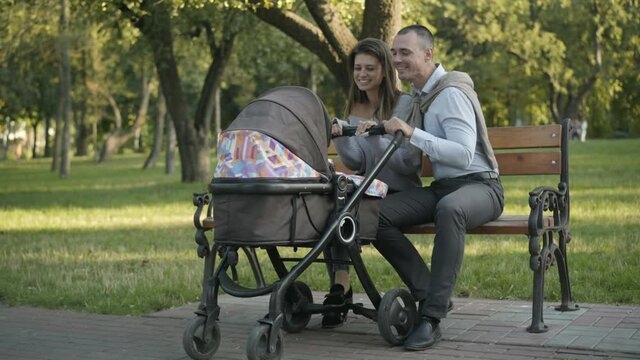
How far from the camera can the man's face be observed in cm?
574

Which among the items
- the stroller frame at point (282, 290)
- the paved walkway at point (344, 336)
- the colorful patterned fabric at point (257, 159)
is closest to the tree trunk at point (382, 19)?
the paved walkway at point (344, 336)

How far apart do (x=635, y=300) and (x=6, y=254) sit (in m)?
6.34

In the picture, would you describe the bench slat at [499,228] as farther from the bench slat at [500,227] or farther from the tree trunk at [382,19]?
the tree trunk at [382,19]

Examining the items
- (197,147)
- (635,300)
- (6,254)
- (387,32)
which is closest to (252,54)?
(197,147)

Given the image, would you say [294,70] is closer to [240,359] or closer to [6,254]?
[6,254]

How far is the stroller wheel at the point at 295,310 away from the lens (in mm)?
5789

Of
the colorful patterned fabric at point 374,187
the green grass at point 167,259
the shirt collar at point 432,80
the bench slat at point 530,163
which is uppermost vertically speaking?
the shirt collar at point 432,80

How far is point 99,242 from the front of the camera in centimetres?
1148

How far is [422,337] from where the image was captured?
207 inches

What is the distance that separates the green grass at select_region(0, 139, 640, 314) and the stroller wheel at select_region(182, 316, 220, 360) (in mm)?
1722

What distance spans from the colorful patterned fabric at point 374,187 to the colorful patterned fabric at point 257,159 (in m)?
0.46

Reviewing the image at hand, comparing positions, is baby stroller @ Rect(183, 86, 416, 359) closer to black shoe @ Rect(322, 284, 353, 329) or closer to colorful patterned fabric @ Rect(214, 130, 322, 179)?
colorful patterned fabric @ Rect(214, 130, 322, 179)

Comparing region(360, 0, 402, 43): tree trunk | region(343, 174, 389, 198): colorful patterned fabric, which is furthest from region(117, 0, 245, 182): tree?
region(343, 174, 389, 198): colorful patterned fabric

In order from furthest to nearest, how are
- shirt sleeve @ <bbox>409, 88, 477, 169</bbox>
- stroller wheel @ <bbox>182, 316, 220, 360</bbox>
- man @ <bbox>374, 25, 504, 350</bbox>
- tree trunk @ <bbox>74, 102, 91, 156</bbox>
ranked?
1. tree trunk @ <bbox>74, 102, 91, 156</bbox>
2. shirt sleeve @ <bbox>409, 88, 477, 169</bbox>
3. man @ <bbox>374, 25, 504, 350</bbox>
4. stroller wheel @ <bbox>182, 316, 220, 360</bbox>
